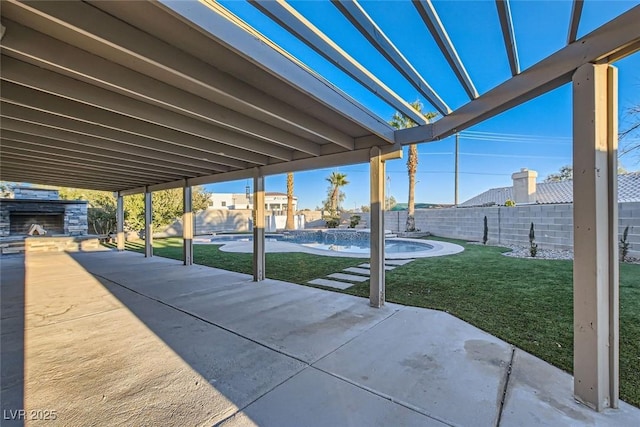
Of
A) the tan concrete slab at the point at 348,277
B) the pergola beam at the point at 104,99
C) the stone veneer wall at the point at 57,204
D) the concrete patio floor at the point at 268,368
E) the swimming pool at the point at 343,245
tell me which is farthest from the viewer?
the stone veneer wall at the point at 57,204

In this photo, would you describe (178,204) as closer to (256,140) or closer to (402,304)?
(256,140)

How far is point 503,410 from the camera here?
6.97 ft

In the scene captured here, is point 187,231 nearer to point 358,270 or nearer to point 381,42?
point 358,270

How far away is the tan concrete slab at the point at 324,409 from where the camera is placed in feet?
6.57

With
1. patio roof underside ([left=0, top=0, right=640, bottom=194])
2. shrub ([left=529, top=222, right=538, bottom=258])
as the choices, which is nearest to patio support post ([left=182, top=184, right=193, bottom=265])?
patio roof underside ([left=0, top=0, right=640, bottom=194])

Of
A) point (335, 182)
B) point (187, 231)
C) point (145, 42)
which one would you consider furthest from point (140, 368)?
point (335, 182)

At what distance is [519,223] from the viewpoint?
432 inches

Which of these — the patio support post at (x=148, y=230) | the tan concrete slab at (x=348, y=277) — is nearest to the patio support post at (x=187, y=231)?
the patio support post at (x=148, y=230)

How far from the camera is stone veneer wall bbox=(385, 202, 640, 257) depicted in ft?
25.1

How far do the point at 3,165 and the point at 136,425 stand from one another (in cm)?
762

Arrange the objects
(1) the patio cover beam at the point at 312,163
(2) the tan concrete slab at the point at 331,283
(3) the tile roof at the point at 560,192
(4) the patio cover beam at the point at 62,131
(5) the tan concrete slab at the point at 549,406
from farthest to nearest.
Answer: (3) the tile roof at the point at 560,192
(2) the tan concrete slab at the point at 331,283
(1) the patio cover beam at the point at 312,163
(4) the patio cover beam at the point at 62,131
(5) the tan concrete slab at the point at 549,406

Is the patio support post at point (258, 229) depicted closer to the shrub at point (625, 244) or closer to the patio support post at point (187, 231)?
the patio support post at point (187, 231)

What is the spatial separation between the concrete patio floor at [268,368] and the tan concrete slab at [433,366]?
0.04 feet

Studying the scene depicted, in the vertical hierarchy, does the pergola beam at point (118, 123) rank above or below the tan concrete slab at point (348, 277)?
above
